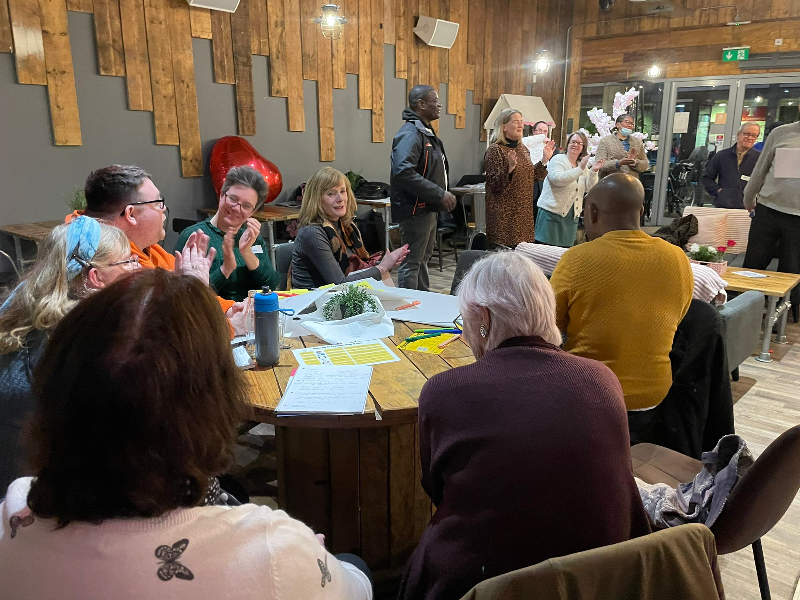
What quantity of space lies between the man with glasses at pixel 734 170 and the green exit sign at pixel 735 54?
2935mm

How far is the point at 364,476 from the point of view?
185cm

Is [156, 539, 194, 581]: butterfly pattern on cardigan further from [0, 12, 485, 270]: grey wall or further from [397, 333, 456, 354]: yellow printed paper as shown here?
[0, 12, 485, 270]: grey wall

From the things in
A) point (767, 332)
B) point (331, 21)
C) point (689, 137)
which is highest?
point (331, 21)

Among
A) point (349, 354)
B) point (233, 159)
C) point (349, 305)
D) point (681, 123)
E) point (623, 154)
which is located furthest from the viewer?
point (681, 123)

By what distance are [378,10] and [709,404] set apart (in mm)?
6279

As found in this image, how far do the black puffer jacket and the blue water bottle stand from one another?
2.58 m

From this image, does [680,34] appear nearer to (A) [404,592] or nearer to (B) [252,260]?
(B) [252,260]

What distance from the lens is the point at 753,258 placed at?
474 cm

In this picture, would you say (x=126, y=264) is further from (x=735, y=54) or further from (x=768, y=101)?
(x=768, y=101)

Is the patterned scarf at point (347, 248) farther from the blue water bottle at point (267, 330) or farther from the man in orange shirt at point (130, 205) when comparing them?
the blue water bottle at point (267, 330)

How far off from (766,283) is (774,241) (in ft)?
3.14

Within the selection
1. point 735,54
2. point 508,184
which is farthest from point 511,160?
point 735,54

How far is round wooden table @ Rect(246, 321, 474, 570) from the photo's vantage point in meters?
1.81

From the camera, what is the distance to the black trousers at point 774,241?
4.49 meters
